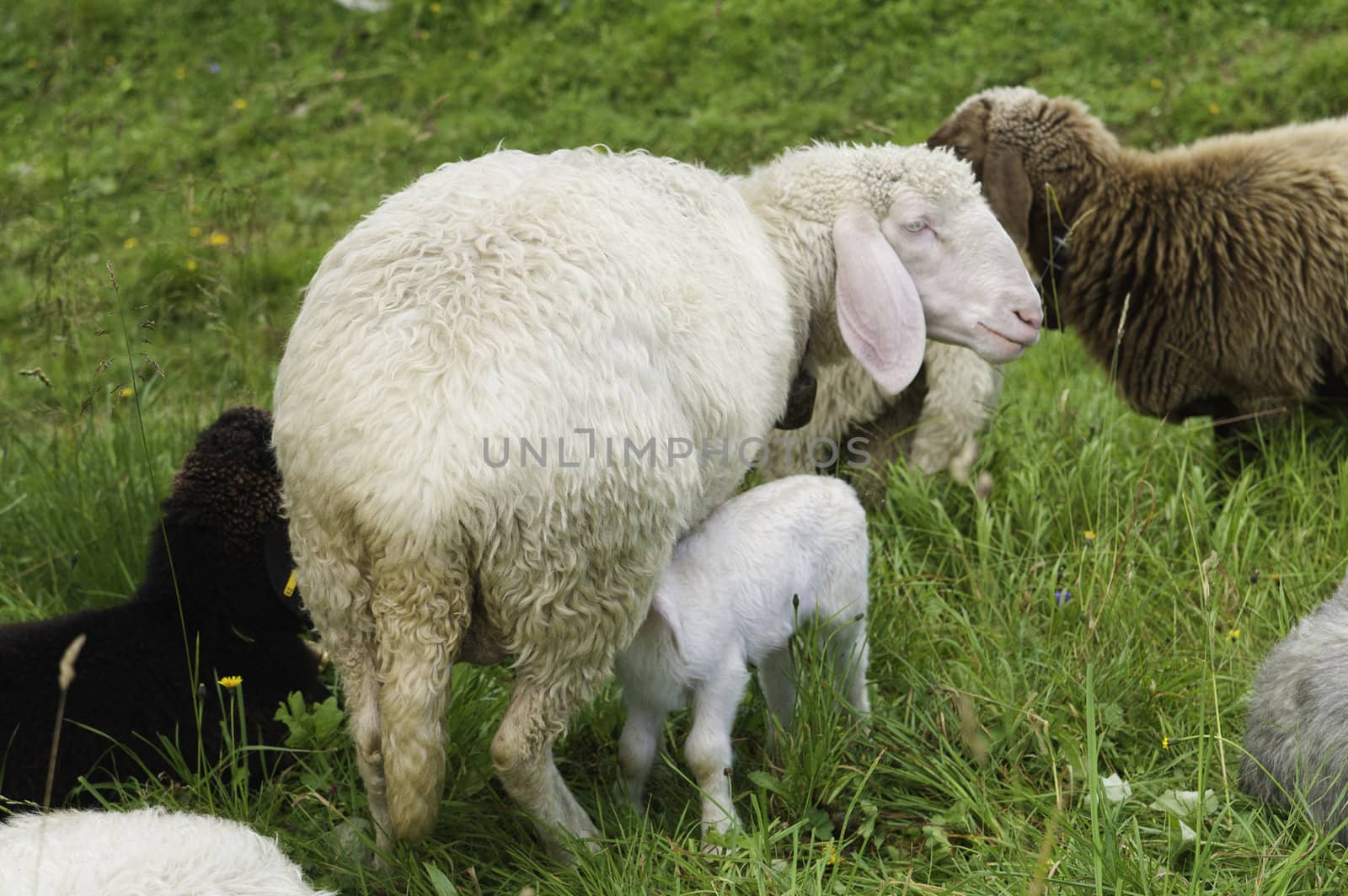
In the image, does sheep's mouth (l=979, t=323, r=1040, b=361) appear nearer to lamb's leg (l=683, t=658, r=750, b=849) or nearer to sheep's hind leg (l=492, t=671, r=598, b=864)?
lamb's leg (l=683, t=658, r=750, b=849)

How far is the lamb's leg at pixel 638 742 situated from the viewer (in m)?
2.91

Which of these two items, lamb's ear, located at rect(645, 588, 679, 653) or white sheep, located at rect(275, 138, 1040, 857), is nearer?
white sheep, located at rect(275, 138, 1040, 857)

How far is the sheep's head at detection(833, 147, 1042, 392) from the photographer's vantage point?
10.5 feet

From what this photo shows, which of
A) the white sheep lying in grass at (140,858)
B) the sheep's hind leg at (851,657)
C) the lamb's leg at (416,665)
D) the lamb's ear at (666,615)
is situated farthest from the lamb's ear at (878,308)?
the white sheep lying in grass at (140,858)

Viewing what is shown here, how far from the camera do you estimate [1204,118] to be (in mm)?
7422

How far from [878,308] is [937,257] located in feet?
0.87

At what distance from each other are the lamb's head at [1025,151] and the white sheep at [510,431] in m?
1.89

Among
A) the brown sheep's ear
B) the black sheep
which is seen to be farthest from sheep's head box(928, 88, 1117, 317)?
the black sheep

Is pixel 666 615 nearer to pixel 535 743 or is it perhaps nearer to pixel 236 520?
pixel 535 743

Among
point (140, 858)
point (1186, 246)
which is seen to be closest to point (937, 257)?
point (1186, 246)

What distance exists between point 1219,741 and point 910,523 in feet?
4.93

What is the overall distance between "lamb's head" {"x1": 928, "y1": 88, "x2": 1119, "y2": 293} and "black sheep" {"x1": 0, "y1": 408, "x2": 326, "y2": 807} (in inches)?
101

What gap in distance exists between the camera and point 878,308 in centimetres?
317

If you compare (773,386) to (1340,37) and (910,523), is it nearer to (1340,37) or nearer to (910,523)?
(910,523)
